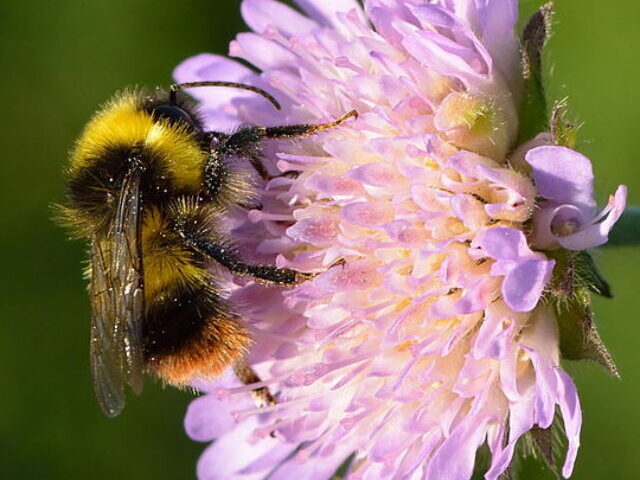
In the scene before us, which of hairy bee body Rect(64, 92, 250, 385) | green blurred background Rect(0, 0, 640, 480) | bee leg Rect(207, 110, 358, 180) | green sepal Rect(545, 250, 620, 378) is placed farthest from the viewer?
green blurred background Rect(0, 0, 640, 480)

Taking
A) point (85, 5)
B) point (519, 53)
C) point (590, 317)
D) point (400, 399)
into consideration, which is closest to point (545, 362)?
point (590, 317)

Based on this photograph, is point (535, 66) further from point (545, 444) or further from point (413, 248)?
point (545, 444)

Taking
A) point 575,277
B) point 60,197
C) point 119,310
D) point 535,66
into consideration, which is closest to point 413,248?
point 575,277

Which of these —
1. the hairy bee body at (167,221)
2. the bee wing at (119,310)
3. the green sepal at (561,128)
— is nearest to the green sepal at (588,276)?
the green sepal at (561,128)

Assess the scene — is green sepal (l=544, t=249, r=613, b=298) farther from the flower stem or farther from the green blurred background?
the green blurred background

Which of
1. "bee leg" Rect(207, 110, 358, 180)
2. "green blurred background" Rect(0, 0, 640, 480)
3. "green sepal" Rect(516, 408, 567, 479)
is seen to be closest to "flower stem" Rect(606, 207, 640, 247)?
"green sepal" Rect(516, 408, 567, 479)

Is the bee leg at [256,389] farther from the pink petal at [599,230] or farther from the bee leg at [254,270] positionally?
the pink petal at [599,230]
